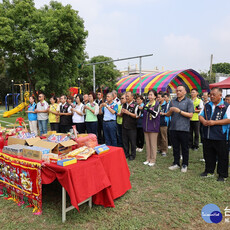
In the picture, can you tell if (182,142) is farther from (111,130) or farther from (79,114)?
(79,114)

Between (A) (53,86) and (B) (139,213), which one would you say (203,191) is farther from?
(A) (53,86)

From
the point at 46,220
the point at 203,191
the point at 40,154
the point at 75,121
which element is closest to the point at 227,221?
the point at 203,191

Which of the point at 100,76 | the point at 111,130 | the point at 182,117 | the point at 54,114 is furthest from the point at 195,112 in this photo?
the point at 100,76

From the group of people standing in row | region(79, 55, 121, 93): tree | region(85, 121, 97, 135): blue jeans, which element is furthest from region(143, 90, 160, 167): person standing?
region(79, 55, 121, 93): tree

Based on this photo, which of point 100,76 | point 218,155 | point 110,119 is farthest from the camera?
point 100,76

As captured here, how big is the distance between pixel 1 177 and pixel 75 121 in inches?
105

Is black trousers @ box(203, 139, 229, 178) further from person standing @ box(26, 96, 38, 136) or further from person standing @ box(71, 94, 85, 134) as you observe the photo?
person standing @ box(26, 96, 38, 136)

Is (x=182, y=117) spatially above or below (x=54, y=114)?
above

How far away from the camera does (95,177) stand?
8.81 ft

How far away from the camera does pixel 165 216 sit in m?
2.77

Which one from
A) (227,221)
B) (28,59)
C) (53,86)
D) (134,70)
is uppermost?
(134,70)

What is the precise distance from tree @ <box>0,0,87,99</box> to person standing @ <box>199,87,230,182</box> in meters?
7.11

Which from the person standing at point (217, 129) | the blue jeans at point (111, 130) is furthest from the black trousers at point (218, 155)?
the blue jeans at point (111, 130)

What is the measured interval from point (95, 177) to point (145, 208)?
2.99 ft
